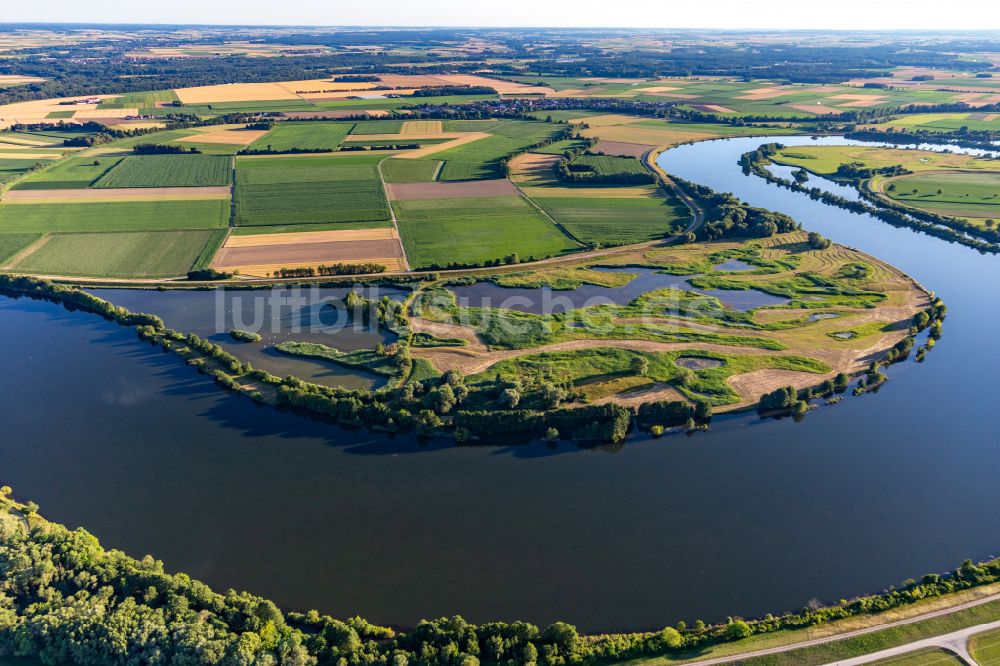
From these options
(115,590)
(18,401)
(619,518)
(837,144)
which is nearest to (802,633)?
(619,518)

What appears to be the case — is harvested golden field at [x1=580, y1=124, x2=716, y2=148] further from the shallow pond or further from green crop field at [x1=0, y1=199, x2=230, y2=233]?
the shallow pond

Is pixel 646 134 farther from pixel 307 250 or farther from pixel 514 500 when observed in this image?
pixel 514 500

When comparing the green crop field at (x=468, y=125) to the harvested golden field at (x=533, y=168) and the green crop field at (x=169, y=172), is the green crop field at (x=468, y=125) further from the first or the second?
the green crop field at (x=169, y=172)

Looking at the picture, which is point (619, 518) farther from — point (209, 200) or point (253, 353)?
point (209, 200)

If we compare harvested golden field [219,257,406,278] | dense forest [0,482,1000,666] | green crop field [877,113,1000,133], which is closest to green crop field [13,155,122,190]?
harvested golden field [219,257,406,278]

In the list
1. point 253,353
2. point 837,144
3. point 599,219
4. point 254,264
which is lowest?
point 253,353

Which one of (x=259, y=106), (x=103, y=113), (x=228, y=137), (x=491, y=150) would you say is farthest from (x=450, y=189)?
(x=103, y=113)

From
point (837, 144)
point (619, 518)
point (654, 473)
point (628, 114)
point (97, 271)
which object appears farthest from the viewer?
point (628, 114)
